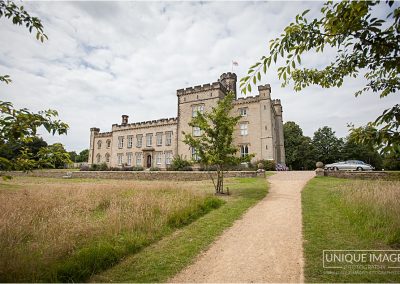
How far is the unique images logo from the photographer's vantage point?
419cm

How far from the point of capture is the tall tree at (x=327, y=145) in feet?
165

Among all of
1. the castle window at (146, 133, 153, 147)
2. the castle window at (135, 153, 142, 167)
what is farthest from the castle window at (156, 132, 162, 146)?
the castle window at (135, 153, 142, 167)

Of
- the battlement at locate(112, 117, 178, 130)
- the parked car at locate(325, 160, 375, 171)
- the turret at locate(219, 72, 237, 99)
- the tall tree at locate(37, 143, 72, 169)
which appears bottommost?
the parked car at locate(325, 160, 375, 171)

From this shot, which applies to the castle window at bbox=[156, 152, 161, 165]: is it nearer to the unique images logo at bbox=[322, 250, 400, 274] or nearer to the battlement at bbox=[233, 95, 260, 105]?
the battlement at bbox=[233, 95, 260, 105]

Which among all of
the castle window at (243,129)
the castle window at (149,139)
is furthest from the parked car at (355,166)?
the castle window at (149,139)

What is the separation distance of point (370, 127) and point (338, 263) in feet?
9.80

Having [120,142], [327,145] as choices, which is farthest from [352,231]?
[327,145]

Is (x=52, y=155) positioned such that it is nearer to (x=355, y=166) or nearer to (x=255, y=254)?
(x=255, y=254)

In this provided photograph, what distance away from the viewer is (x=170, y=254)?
16.8 feet

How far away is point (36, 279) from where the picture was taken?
12.4ft

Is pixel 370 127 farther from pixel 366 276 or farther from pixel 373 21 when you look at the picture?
pixel 366 276

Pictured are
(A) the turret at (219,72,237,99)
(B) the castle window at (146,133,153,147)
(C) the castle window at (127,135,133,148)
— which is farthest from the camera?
(C) the castle window at (127,135,133,148)

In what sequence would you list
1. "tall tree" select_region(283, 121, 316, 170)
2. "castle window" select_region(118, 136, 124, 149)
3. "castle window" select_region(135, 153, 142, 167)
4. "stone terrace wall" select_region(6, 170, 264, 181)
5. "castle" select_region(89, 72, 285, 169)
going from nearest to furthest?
1. "stone terrace wall" select_region(6, 170, 264, 181)
2. "castle" select_region(89, 72, 285, 169)
3. "castle window" select_region(135, 153, 142, 167)
4. "castle window" select_region(118, 136, 124, 149)
5. "tall tree" select_region(283, 121, 316, 170)

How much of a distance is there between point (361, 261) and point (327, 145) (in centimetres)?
5391
